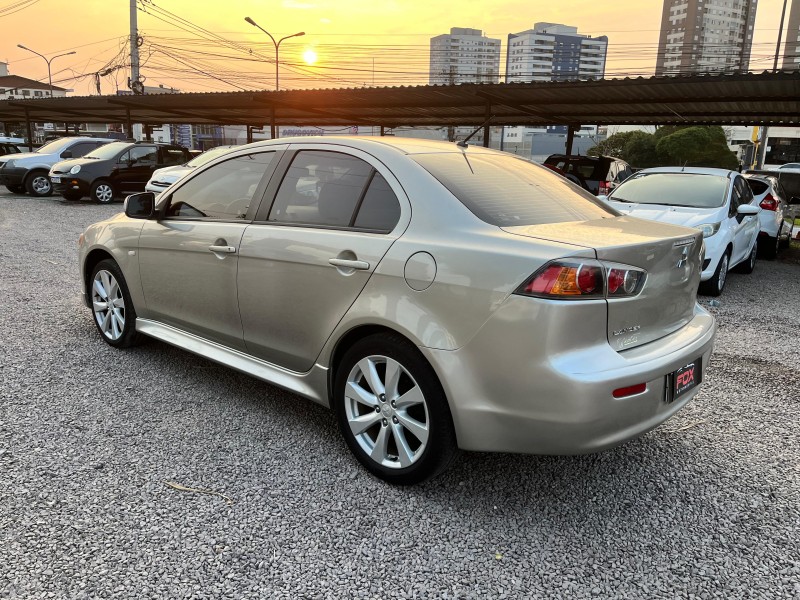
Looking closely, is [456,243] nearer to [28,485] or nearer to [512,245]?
[512,245]

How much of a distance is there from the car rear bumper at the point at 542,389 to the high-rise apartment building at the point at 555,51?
11835 centimetres

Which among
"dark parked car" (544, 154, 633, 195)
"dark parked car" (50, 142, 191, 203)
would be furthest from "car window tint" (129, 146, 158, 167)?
"dark parked car" (544, 154, 633, 195)

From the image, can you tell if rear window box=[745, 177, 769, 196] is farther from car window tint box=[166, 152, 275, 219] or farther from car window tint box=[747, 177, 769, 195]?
car window tint box=[166, 152, 275, 219]

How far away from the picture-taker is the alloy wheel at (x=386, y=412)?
8.91 feet

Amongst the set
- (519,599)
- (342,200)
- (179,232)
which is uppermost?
(342,200)

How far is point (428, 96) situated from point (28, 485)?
51.2ft

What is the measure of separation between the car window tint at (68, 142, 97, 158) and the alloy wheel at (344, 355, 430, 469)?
1730 cm

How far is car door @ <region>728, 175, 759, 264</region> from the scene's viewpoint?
758 centimetres

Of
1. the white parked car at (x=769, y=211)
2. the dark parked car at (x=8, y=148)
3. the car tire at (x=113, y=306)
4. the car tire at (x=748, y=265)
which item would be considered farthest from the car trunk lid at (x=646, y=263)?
the dark parked car at (x=8, y=148)

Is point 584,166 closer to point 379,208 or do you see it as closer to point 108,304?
point 108,304

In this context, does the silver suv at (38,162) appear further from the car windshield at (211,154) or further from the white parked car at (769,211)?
the white parked car at (769,211)

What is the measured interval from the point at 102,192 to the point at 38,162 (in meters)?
3.20

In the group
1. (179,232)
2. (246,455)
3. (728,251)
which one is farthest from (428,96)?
(246,455)

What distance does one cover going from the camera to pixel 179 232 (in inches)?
151
